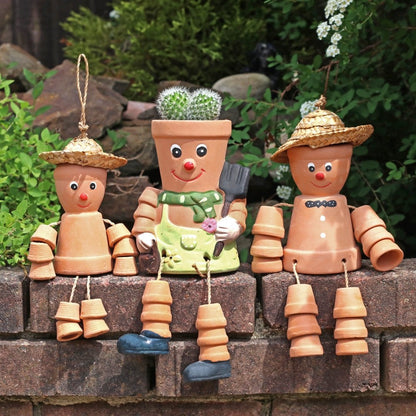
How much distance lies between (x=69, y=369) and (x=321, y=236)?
0.98 meters

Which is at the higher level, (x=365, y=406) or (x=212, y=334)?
(x=212, y=334)

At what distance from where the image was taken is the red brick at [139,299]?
2285 mm

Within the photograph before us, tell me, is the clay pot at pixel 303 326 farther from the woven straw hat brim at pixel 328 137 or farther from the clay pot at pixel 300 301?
the woven straw hat brim at pixel 328 137

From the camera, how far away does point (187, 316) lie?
229cm

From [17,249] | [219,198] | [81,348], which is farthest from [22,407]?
[219,198]

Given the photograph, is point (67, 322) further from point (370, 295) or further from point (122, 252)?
point (370, 295)

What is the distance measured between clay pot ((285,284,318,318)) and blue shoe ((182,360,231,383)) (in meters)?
0.27

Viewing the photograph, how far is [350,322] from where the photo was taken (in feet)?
7.17

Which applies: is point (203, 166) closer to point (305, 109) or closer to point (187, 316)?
point (187, 316)

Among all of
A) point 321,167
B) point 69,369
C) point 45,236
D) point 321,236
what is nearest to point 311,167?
point 321,167

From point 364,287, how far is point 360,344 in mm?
197

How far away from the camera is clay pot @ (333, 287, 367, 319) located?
2182 millimetres

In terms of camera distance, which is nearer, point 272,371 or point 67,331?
point 67,331

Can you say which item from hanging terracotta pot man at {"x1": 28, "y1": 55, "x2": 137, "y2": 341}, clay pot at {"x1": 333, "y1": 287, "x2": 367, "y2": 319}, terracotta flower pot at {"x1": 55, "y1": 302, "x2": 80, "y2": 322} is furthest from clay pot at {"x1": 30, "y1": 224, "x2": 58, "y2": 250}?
clay pot at {"x1": 333, "y1": 287, "x2": 367, "y2": 319}
